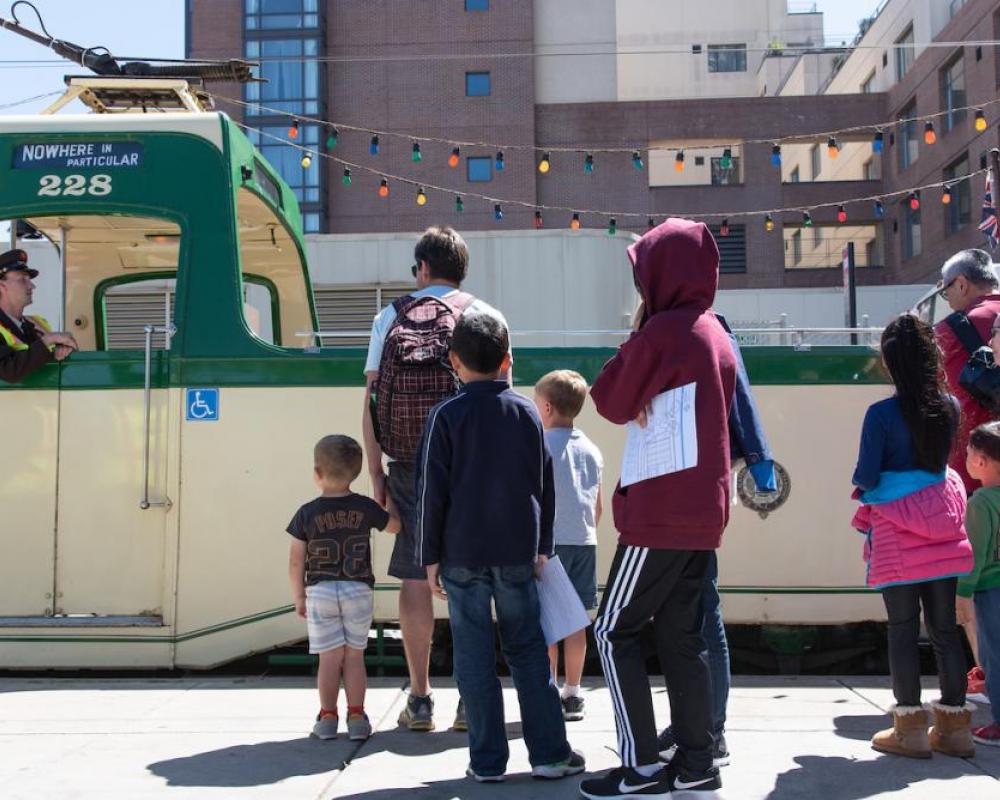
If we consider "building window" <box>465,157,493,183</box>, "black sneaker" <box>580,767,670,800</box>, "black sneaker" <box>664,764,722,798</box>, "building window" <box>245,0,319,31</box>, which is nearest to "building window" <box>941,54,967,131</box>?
"building window" <box>465,157,493,183</box>

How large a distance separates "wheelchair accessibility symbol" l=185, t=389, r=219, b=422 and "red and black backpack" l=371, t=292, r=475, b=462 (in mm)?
1543

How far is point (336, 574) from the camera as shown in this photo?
187 inches

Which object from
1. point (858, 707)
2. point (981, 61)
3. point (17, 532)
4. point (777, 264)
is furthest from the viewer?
point (777, 264)

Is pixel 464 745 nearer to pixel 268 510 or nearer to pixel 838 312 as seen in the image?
pixel 268 510

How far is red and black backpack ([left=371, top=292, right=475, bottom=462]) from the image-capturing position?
180 inches

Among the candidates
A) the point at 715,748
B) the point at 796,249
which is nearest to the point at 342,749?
the point at 715,748

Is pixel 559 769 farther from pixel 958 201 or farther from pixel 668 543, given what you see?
pixel 958 201

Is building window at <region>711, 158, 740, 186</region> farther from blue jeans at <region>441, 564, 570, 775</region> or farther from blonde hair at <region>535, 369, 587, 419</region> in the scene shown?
blue jeans at <region>441, 564, 570, 775</region>

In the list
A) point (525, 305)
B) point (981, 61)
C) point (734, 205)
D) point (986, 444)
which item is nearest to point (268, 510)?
point (986, 444)

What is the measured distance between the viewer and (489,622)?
410cm

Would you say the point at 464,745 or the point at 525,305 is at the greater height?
the point at 525,305

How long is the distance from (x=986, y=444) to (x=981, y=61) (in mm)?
34998

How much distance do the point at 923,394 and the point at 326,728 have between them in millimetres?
2642

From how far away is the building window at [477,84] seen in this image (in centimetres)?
4475
